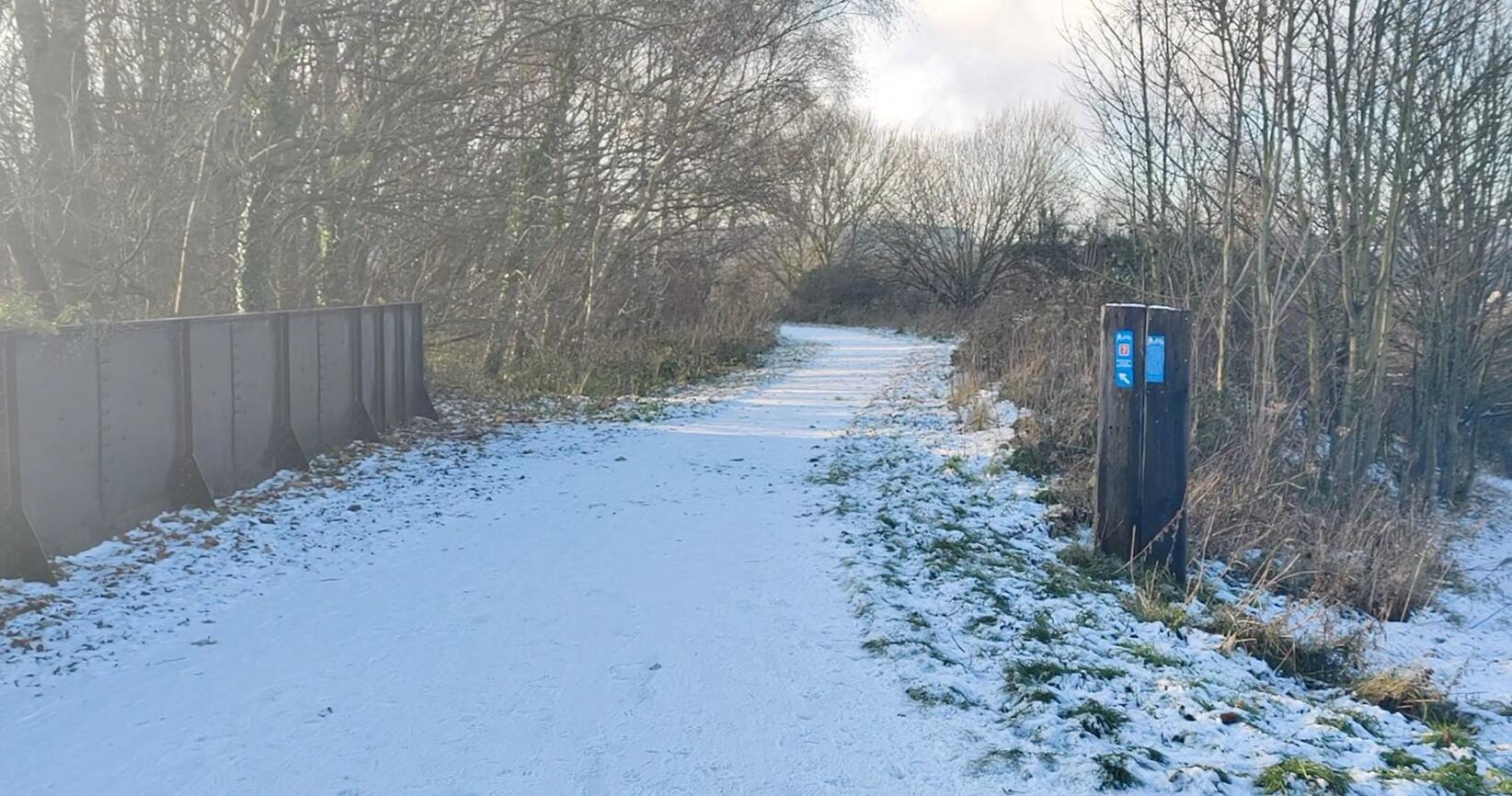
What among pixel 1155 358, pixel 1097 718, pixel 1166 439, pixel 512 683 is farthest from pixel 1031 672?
pixel 1155 358

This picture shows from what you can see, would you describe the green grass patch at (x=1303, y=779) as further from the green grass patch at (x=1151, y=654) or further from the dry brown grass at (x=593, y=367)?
the dry brown grass at (x=593, y=367)

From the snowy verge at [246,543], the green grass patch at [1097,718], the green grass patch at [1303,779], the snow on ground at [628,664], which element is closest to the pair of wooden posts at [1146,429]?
the snow on ground at [628,664]

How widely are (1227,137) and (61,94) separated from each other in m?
11.3

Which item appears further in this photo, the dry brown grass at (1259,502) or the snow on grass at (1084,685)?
the dry brown grass at (1259,502)

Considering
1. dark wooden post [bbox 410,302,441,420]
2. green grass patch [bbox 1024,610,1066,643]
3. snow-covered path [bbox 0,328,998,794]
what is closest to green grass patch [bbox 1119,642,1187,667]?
green grass patch [bbox 1024,610,1066,643]

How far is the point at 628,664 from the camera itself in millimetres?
4676

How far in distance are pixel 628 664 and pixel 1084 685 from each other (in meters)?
2.01

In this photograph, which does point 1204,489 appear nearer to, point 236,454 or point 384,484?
point 384,484

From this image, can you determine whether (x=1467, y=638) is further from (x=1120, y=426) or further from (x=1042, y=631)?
(x=1042, y=631)

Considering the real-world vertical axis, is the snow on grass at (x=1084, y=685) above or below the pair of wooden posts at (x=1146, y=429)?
below

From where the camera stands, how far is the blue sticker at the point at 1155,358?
625 centimetres

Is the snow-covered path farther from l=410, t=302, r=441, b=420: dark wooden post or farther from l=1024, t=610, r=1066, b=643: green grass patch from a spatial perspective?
l=410, t=302, r=441, b=420: dark wooden post

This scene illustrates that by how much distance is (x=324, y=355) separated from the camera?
399 inches

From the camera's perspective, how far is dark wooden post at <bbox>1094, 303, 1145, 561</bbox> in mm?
6285
